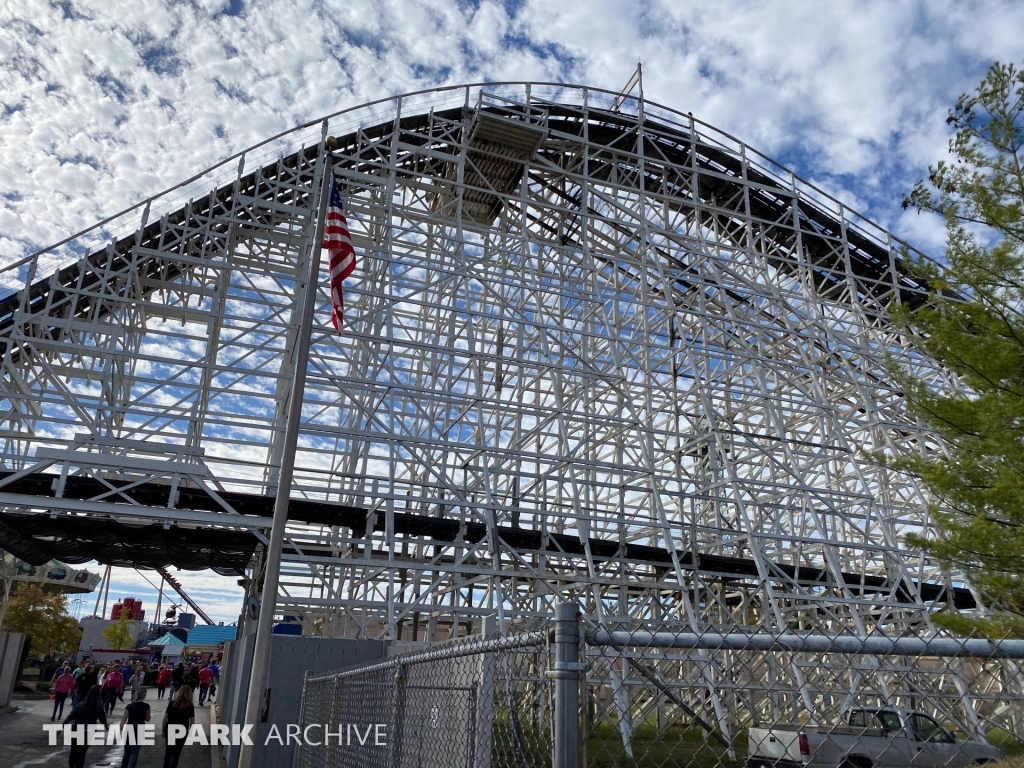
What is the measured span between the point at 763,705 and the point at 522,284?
1151 centimetres

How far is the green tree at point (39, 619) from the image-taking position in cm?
3747

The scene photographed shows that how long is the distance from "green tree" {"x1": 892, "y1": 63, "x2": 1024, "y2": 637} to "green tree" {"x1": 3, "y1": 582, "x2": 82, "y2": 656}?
38.1 metres

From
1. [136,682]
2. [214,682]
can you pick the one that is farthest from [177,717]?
[214,682]

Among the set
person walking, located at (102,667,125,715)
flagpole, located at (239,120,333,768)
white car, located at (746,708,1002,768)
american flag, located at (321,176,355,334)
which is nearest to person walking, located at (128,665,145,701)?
person walking, located at (102,667,125,715)

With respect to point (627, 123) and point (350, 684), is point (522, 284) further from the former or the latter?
point (350, 684)

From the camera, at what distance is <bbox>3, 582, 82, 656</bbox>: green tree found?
37.5m

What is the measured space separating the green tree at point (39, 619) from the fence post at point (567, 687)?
40400 mm

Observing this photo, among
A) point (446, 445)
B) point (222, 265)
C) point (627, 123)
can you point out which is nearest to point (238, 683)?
point (446, 445)

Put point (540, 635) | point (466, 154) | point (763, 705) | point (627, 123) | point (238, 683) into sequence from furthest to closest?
1. point (627, 123)
2. point (466, 154)
3. point (763, 705)
4. point (238, 683)
5. point (540, 635)

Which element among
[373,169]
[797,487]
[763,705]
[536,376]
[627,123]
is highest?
[627,123]

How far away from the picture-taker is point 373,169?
21219 mm

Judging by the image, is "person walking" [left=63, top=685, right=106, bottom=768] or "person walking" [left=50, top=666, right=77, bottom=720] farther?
"person walking" [left=50, top=666, right=77, bottom=720]

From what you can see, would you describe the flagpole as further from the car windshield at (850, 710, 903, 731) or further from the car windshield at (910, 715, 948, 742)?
the car windshield at (850, 710, 903, 731)

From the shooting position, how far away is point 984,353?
31.6ft
